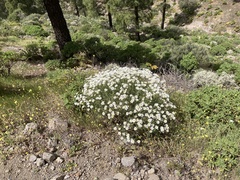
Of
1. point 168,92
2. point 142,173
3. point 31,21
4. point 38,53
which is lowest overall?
point 31,21

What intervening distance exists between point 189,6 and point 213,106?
28201mm

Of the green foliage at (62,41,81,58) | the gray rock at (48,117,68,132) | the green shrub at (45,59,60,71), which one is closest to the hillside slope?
the green foliage at (62,41,81,58)

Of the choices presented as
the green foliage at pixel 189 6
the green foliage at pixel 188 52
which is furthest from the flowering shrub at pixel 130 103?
the green foliage at pixel 189 6

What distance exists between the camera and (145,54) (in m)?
7.48

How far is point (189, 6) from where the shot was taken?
28500 millimetres

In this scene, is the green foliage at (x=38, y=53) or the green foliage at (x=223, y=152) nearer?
the green foliage at (x=223, y=152)

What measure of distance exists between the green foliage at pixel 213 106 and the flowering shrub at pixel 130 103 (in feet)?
1.39

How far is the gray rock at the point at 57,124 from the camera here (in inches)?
132

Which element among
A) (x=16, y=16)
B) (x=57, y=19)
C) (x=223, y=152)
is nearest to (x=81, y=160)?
(x=223, y=152)

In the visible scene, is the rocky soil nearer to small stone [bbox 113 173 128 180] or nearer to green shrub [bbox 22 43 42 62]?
small stone [bbox 113 173 128 180]

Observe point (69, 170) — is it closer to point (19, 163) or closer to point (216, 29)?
point (19, 163)

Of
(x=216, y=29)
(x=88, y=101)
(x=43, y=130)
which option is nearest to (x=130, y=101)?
(x=88, y=101)

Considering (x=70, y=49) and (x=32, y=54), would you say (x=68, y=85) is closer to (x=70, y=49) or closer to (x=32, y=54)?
(x=70, y=49)

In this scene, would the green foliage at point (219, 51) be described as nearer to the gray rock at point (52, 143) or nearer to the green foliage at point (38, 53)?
the green foliage at point (38, 53)
